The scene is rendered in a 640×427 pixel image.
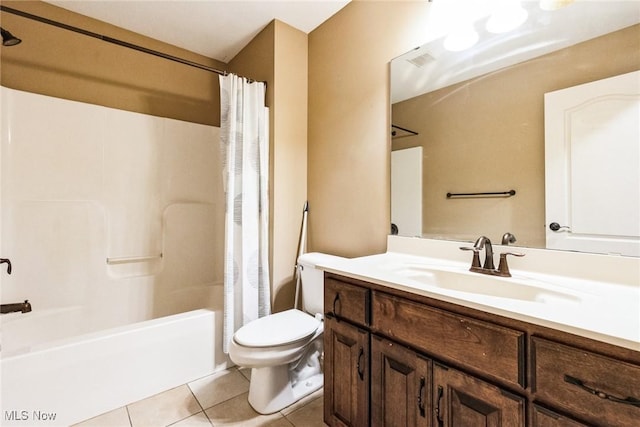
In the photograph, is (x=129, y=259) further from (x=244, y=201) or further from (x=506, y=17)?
(x=506, y=17)

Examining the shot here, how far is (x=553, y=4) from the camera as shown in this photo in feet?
3.83

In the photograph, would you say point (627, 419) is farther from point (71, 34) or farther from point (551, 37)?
point (71, 34)

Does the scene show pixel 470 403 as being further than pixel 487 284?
No

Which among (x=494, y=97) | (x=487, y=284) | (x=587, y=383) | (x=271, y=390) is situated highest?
(x=494, y=97)

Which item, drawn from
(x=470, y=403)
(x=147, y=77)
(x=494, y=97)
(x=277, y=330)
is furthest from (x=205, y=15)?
(x=470, y=403)

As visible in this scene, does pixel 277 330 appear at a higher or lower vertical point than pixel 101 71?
lower

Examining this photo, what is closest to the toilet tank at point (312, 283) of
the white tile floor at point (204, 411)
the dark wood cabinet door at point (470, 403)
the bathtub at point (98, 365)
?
the white tile floor at point (204, 411)

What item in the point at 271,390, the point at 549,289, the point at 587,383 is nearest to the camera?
the point at 587,383

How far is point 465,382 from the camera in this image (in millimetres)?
838

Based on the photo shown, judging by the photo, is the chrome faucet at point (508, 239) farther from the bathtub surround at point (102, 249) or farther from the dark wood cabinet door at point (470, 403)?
the bathtub surround at point (102, 249)

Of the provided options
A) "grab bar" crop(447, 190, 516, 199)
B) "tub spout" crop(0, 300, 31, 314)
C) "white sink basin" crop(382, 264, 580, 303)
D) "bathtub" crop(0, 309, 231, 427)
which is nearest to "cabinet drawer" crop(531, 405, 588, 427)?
"white sink basin" crop(382, 264, 580, 303)

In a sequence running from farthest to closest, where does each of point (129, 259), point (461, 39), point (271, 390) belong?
1. point (129, 259)
2. point (271, 390)
3. point (461, 39)

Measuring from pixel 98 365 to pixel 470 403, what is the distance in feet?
5.53

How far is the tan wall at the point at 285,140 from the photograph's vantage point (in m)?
2.04
